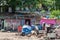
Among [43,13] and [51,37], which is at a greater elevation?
[51,37]

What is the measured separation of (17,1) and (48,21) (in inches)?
276

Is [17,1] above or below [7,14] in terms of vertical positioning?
above

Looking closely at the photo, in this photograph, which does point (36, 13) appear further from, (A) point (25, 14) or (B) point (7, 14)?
(B) point (7, 14)

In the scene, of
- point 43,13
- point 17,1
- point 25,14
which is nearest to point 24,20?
point 25,14

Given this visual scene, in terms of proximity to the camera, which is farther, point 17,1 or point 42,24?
point 42,24

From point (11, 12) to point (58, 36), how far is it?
26.7 m

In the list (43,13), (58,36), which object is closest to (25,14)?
(43,13)

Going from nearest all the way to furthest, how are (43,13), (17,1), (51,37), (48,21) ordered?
1. (51,37)
2. (17,1)
3. (48,21)
4. (43,13)

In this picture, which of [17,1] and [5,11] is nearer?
[17,1]

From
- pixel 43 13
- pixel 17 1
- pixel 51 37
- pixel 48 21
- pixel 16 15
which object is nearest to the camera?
pixel 51 37

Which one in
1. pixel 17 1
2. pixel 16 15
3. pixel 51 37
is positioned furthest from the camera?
pixel 16 15

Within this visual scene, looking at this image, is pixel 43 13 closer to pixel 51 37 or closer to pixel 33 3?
pixel 33 3

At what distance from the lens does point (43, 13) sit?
54.3m

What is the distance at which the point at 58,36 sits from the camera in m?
23.5
